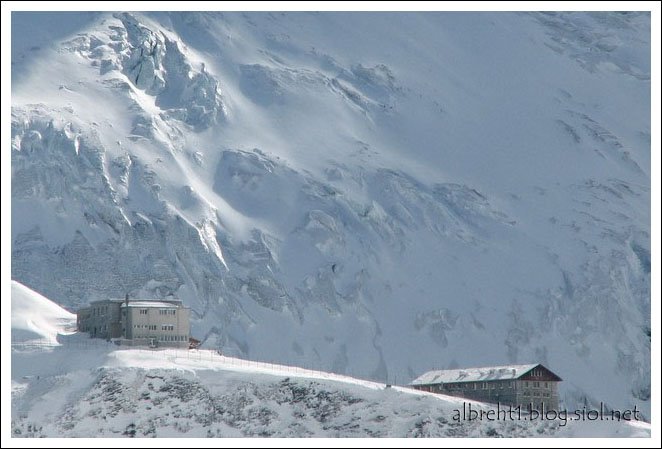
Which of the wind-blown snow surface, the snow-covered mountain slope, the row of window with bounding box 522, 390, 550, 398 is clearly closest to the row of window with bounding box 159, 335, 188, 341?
the wind-blown snow surface

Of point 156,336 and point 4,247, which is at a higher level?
point 4,247

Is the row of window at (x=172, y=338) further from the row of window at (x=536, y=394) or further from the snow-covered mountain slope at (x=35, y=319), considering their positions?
the row of window at (x=536, y=394)

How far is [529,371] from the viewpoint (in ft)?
573

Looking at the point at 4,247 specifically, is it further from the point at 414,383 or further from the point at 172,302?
the point at 414,383

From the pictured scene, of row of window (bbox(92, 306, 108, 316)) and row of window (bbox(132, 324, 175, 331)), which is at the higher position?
row of window (bbox(92, 306, 108, 316))

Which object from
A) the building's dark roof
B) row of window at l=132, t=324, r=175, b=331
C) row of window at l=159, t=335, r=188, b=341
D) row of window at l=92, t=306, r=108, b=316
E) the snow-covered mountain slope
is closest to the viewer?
the snow-covered mountain slope

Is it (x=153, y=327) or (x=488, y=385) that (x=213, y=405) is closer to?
(x=153, y=327)

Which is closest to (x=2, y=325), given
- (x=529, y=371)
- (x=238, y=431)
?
(x=238, y=431)

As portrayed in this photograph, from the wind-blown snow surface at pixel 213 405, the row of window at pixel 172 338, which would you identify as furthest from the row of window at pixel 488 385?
the row of window at pixel 172 338

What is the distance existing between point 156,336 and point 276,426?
2547cm

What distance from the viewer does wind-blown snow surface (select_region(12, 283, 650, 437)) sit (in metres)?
151

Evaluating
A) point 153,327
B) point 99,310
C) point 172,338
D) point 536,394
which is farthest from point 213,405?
point 536,394

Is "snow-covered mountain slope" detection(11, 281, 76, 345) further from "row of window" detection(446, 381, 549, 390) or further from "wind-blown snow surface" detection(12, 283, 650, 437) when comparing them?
"row of window" detection(446, 381, 549, 390)

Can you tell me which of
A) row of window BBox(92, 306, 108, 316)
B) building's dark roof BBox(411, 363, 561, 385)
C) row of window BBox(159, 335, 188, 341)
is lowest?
building's dark roof BBox(411, 363, 561, 385)
